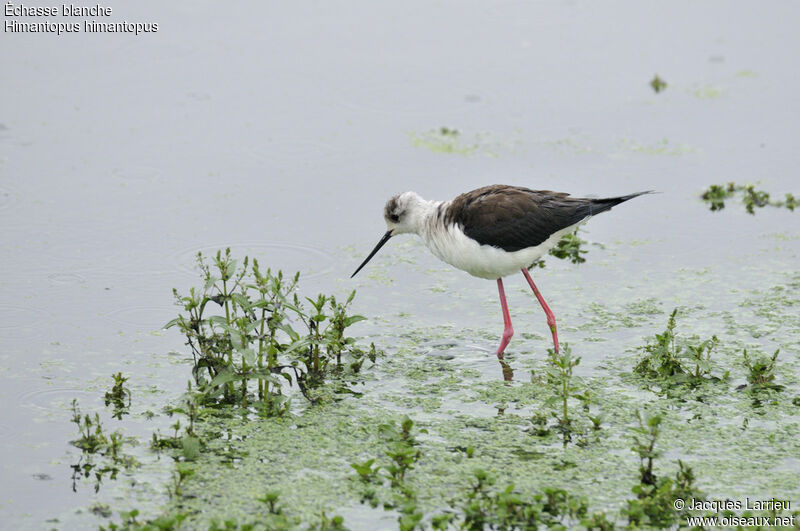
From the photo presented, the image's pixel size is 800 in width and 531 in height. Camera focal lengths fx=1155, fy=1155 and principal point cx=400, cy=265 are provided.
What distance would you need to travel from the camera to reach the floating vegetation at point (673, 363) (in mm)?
6875

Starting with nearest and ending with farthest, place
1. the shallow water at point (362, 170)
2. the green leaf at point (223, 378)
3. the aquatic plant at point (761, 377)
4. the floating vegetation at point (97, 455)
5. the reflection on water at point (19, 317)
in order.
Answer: the floating vegetation at point (97, 455) → the green leaf at point (223, 378) → the aquatic plant at point (761, 377) → the shallow water at point (362, 170) → the reflection on water at point (19, 317)

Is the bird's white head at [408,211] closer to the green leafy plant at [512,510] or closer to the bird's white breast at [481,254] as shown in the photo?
the bird's white breast at [481,254]

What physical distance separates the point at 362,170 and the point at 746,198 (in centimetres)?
331

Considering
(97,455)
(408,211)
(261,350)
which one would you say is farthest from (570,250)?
(97,455)

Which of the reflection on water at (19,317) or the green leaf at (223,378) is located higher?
the reflection on water at (19,317)

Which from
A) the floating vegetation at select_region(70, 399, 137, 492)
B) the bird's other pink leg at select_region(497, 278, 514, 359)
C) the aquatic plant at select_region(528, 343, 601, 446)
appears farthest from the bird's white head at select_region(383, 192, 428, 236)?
the floating vegetation at select_region(70, 399, 137, 492)

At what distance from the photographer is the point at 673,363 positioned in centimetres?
696

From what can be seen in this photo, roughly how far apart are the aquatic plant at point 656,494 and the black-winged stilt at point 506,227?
1.76 meters

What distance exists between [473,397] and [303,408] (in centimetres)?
103

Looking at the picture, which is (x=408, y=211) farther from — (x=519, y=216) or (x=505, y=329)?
(x=505, y=329)

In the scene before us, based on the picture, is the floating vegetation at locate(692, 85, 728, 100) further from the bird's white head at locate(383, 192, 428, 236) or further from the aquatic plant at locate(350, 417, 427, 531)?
the aquatic plant at locate(350, 417, 427, 531)

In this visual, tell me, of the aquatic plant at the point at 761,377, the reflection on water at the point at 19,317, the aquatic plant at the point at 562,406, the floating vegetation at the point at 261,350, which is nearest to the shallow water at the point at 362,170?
the reflection on water at the point at 19,317

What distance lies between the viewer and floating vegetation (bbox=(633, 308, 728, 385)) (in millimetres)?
6875

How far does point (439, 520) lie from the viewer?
5254 millimetres
